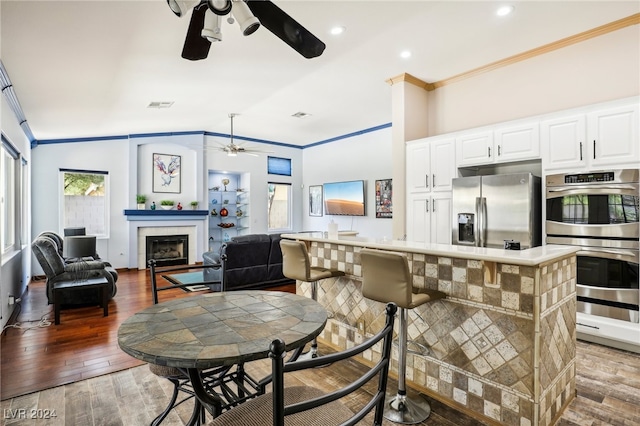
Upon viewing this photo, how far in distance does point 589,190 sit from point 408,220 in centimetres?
209

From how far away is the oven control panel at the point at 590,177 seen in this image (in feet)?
10.4

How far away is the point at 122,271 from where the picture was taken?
23.6 ft

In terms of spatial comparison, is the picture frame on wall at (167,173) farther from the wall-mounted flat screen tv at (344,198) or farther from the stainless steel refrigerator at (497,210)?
the stainless steel refrigerator at (497,210)

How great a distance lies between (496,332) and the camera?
7.04ft

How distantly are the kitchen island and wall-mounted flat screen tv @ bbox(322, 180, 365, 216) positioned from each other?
16.8 feet

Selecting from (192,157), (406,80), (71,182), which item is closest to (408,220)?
(406,80)

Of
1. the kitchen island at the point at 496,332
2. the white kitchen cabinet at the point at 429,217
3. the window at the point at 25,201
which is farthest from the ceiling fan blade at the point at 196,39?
the window at the point at 25,201

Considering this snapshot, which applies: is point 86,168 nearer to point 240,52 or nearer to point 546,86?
point 240,52

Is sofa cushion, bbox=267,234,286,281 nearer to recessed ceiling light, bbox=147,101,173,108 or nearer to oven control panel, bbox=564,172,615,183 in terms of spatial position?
recessed ceiling light, bbox=147,101,173,108

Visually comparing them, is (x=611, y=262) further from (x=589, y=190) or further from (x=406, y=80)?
(x=406, y=80)

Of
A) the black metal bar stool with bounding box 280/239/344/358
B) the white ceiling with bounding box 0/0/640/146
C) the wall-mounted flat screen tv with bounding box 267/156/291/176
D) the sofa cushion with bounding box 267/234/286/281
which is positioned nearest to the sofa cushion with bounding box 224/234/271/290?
the sofa cushion with bounding box 267/234/286/281

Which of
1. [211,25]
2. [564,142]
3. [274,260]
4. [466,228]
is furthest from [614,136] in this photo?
[274,260]

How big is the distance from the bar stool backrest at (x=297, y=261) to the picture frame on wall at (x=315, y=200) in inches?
236

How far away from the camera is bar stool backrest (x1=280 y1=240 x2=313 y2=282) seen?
290 cm
